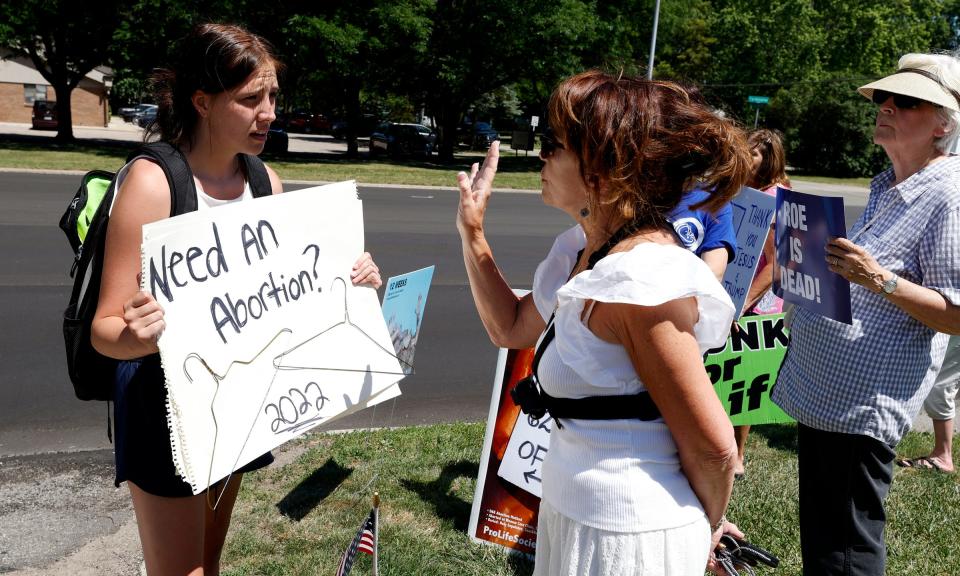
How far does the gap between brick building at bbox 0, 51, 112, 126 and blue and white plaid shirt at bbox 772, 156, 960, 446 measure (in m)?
50.9

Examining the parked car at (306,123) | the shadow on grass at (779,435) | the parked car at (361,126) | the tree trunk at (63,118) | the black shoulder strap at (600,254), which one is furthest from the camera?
the parked car at (306,123)

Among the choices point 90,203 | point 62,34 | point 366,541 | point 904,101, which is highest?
point 62,34

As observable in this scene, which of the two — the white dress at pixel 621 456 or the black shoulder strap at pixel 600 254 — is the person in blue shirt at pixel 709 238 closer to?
the black shoulder strap at pixel 600 254

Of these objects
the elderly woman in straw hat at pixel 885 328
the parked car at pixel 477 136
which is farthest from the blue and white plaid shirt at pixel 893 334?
the parked car at pixel 477 136

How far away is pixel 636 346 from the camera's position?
161 centimetres

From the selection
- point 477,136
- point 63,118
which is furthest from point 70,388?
point 477,136

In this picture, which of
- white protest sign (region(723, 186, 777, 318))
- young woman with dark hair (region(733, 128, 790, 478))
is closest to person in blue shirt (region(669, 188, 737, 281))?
white protest sign (region(723, 186, 777, 318))

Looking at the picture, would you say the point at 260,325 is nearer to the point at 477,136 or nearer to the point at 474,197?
the point at 474,197

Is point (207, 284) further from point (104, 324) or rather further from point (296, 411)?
point (296, 411)

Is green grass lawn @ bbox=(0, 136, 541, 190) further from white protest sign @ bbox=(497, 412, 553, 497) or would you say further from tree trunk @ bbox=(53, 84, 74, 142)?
white protest sign @ bbox=(497, 412, 553, 497)

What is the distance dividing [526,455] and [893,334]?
1548 millimetres

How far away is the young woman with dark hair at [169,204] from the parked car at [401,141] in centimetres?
2915

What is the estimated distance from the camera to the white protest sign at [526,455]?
3473mm

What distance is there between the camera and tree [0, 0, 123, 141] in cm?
2544
